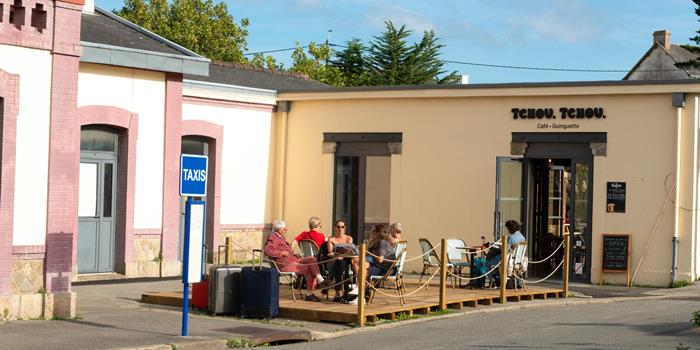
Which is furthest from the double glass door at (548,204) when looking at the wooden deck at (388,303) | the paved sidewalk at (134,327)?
the paved sidewalk at (134,327)

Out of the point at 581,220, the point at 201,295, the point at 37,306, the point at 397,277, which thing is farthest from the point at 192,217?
the point at 581,220

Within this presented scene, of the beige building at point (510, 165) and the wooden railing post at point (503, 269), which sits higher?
the beige building at point (510, 165)

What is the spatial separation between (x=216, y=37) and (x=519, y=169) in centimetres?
4204

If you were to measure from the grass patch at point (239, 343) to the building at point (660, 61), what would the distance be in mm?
48378

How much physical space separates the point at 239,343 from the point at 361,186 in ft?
43.4

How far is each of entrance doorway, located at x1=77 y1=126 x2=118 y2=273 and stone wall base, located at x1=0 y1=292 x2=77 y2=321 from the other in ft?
20.0

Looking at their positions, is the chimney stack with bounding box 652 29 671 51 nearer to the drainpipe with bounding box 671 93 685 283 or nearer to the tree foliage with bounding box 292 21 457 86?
the tree foliage with bounding box 292 21 457 86

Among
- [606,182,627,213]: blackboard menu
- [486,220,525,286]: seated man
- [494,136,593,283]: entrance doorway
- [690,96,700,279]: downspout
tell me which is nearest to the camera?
[486,220,525,286]: seated man

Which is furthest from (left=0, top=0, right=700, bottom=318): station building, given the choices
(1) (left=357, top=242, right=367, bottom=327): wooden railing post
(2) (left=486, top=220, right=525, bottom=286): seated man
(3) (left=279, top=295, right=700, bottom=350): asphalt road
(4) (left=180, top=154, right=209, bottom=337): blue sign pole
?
(3) (left=279, top=295, right=700, bottom=350): asphalt road

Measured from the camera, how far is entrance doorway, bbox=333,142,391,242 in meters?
27.8

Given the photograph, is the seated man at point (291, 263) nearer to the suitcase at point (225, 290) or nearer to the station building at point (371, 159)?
the suitcase at point (225, 290)

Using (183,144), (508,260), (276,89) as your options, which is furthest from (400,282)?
(276,89)

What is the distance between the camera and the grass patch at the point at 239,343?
15016mm

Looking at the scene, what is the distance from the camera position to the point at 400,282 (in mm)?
19453
